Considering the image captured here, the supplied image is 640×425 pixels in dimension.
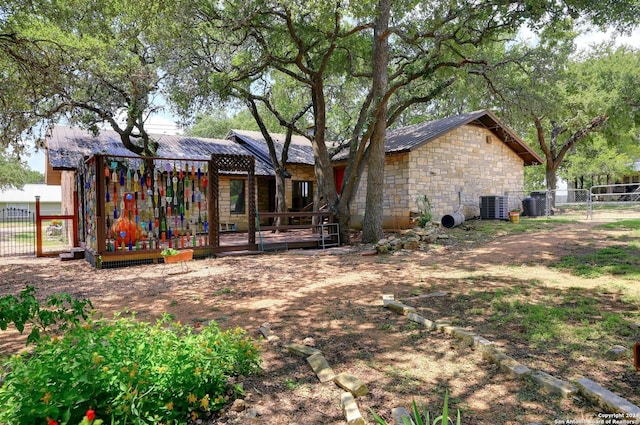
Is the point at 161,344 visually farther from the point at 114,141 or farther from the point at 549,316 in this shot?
the point at 114,141

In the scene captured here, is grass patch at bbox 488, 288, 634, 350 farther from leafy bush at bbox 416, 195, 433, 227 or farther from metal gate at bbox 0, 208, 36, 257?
metal gate at bbox 0, 208, 36, 257

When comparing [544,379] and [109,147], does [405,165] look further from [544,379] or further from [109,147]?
[109,147]

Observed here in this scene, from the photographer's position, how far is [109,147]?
55.7 feet

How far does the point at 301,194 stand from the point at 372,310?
15734mm

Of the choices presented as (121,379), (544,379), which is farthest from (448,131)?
(121,379)

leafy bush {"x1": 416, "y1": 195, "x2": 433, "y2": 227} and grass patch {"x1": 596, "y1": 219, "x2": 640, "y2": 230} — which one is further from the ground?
leafy bush {"x1": 416, "y1": 195, "x2": 433, "y2": 227}

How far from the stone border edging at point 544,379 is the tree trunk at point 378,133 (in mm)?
7688

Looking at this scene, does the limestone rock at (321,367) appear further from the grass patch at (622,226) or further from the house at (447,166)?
the house at (447,166)

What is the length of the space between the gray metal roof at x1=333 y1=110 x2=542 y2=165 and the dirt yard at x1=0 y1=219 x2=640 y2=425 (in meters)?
5.41

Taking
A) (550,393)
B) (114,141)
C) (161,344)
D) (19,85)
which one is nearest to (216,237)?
(19,85)

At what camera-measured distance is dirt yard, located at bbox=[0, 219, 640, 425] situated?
2936mm

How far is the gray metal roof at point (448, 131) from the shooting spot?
14.9 m

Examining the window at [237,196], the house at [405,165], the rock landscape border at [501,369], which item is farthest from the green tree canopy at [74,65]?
the rock landscape border at [501,369]

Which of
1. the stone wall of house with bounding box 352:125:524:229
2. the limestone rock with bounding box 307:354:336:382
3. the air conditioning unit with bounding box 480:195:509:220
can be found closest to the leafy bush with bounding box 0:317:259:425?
the limestone rock with bounding box 307:354:336:382
